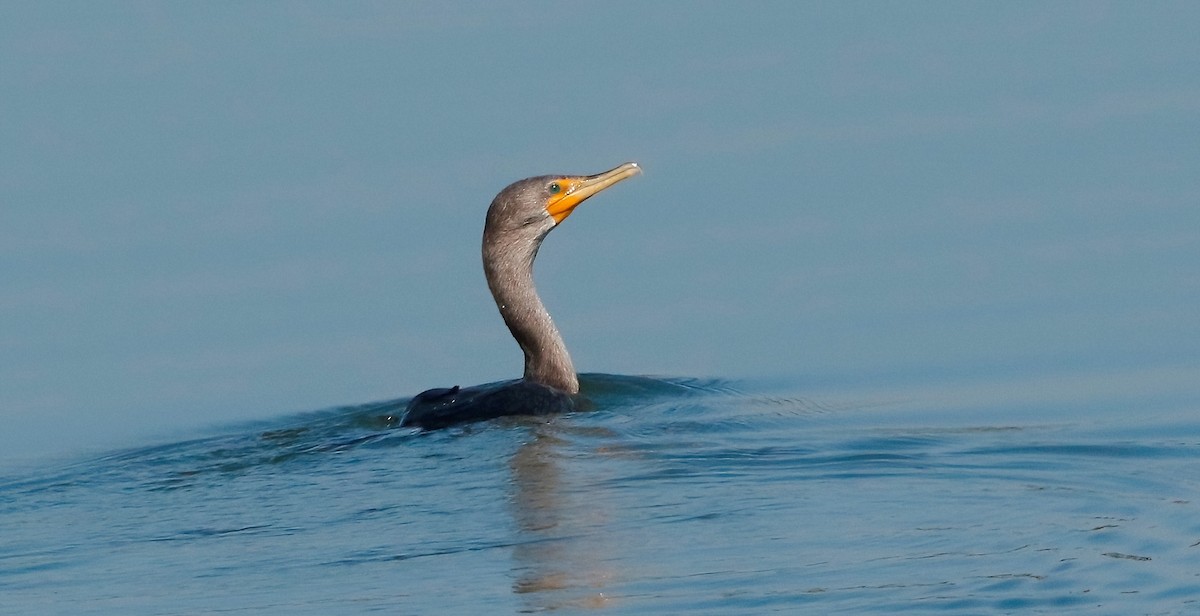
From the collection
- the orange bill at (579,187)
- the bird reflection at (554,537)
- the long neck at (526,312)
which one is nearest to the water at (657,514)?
the bird reflection at (554,537)

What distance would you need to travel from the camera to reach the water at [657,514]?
23.6 feet

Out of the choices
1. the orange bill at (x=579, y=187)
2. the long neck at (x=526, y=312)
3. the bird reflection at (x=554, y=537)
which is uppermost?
the orange bill at (x=579, y=187)

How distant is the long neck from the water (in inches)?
24.3

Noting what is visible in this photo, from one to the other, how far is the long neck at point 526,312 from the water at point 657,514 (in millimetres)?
616

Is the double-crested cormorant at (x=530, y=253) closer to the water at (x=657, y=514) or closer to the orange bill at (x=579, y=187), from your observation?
the orange bill at (x=579, y=187)

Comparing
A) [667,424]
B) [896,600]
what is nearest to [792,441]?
[667,424]

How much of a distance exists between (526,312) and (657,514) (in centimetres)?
327

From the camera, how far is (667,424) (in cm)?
1034

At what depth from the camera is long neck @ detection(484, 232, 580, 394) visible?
37.1ft

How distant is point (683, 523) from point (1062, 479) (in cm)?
175

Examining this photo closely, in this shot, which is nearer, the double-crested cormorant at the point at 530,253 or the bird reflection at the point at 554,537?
the bird reflection at the point at 554,537

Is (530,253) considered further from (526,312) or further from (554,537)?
(554,537)

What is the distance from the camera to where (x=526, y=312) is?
11.4 m

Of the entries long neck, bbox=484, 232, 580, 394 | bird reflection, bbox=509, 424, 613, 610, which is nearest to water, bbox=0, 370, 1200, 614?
bird reflection, bbox=509, 424, 613, 610
